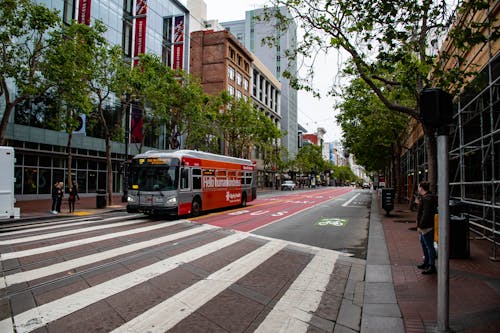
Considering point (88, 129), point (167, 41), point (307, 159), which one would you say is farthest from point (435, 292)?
point (307, 159)

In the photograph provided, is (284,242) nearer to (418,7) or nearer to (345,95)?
(418,7)

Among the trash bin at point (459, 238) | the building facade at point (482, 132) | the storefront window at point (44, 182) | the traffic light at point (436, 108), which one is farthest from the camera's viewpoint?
the storefront window at point (44, 182)

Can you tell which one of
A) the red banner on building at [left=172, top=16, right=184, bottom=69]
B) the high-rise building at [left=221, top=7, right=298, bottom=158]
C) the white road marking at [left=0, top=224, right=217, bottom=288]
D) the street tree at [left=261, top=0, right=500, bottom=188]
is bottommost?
the white road marking at [left=0, top=224, right=217, bottom=288]

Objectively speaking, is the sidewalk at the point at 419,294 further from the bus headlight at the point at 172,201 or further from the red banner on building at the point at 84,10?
the red banner on building at the point at 84,10

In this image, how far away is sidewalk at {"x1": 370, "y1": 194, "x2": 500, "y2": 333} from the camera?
4441 millimetres

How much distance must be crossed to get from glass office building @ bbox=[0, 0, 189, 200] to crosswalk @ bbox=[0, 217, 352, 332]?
32.8 feet

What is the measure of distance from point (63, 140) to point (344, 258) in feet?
86.8

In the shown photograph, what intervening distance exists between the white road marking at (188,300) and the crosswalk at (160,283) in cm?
1

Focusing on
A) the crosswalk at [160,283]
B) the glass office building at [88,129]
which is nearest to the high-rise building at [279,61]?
the glass office building at [88,129]

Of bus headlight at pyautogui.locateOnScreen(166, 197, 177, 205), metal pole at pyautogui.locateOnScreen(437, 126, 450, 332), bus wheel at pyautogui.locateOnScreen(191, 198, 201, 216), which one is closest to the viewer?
metal pole at pyautogui.locateOnScreen(437, 126, 450, 332)

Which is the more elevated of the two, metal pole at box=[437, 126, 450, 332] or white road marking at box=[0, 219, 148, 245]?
metal pole at box=[437, 126, 450, 332]

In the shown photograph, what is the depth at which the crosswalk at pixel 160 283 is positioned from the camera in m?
4.61

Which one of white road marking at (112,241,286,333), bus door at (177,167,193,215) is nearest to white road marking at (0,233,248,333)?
white road marking at (112,241,286,333)

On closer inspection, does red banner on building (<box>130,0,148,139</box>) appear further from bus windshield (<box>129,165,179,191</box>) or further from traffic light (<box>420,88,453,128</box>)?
traffic light (<box>420,88,453,128</box>)
